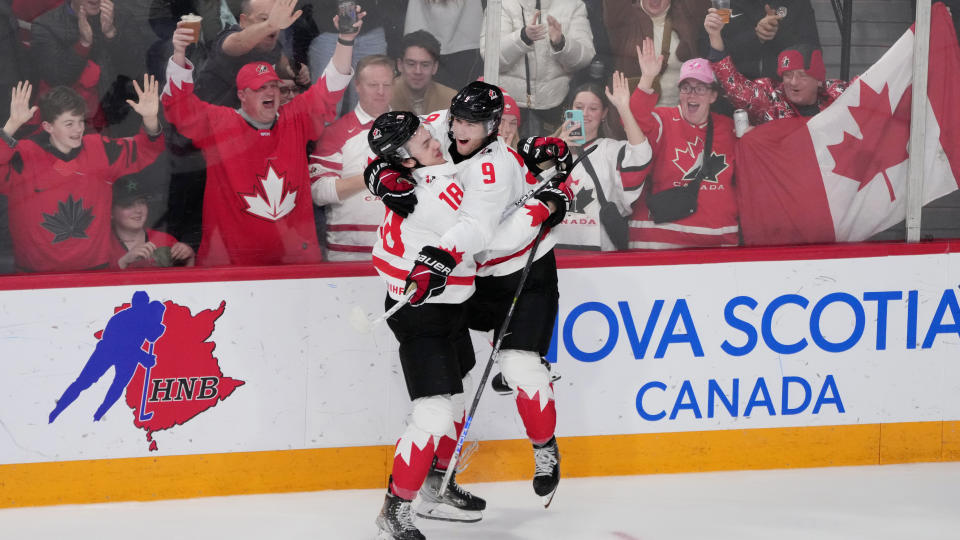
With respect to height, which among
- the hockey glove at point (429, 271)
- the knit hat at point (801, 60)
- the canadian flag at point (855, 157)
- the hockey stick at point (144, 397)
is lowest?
the hockey stick at point (144, 397)

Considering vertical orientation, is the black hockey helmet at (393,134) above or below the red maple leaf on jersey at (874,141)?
above

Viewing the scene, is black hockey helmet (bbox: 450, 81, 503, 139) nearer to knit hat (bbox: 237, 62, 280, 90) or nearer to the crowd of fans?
the crowd of fans

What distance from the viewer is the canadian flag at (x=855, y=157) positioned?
3.85 meters

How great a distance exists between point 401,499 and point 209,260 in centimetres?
114

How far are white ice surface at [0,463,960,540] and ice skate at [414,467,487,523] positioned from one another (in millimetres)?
33

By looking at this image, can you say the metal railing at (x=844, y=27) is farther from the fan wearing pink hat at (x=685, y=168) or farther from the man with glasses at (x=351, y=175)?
the man with glasses at (x=351, y=175)

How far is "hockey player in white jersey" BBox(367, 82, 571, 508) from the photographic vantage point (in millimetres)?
2855

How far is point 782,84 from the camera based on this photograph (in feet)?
12.5

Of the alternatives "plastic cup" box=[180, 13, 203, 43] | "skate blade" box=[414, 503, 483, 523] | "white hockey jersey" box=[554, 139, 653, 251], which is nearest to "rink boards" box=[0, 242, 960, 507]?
"white hockey jersey" box=[554, 139, 653, 251]

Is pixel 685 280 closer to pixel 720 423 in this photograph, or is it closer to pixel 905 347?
pixel 720 423

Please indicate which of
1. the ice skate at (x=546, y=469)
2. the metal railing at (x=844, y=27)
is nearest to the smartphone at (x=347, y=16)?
the ice skate at (x=546, y=469)

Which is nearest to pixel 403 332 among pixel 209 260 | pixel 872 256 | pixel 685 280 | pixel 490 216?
pixel 490 216

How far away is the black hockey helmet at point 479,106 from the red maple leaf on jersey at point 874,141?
62.2 inches

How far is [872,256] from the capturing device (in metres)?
3.78
